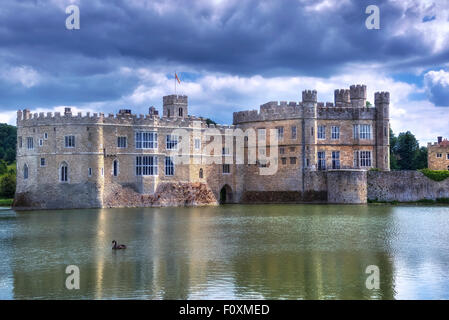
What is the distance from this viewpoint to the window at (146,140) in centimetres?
5775

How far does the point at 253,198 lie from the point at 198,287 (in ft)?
144

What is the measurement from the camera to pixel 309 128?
61562 millimetres

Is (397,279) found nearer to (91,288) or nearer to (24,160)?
(91,288)

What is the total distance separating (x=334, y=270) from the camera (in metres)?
22.2

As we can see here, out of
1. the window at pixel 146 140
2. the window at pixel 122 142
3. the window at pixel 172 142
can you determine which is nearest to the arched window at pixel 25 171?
the window at pixel 122 142

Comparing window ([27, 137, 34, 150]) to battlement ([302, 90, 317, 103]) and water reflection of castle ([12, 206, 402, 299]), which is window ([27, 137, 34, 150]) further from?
battlement ([302, 90, 317, 103])

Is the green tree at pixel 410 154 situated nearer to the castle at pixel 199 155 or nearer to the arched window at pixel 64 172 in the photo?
the castle at pixel 199 155

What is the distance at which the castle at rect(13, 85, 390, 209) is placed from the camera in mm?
54844

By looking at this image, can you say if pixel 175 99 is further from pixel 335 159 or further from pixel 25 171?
pixel 25 171

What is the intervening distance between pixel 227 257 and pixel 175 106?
43415 mm

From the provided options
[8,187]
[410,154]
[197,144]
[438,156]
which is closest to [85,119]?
[197,144]

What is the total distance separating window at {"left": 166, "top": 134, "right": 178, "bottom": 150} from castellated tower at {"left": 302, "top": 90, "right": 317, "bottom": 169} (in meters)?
12.3

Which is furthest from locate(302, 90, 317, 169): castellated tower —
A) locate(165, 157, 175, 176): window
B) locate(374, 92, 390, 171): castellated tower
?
locate(165, 157, 175, 176): window

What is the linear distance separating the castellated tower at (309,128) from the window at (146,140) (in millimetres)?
14393
